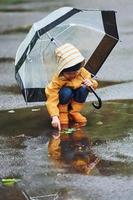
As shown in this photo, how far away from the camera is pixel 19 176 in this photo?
19.0ft

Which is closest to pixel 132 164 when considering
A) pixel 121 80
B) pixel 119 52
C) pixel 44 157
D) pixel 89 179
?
pixel 89 179

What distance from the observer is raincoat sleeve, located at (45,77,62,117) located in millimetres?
7098

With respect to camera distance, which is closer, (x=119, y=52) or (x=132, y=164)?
(x=132, y=164)

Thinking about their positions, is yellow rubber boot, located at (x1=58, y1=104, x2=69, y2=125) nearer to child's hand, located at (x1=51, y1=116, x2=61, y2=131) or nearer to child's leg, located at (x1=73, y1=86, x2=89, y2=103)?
child's leg, located at (x1=73, y1=86, x2=89, y2=103)

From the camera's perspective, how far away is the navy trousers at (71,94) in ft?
23.6

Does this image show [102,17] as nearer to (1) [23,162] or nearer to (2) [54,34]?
(2) [54,34]

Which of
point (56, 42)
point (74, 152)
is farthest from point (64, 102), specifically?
point (74, 152)

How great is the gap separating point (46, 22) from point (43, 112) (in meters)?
1.31

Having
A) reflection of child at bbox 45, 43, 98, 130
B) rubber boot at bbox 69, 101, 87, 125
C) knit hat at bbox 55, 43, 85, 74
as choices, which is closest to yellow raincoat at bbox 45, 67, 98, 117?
reflection of child at bbox 45, 43, 98, 130

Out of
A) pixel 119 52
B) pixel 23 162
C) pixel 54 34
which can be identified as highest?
pixel 54 34

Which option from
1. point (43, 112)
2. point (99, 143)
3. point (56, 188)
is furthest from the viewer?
point (43, 112)

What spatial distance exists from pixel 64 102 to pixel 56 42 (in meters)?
0.69

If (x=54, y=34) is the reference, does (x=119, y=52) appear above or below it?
below

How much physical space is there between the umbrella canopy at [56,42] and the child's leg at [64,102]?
0.27m
